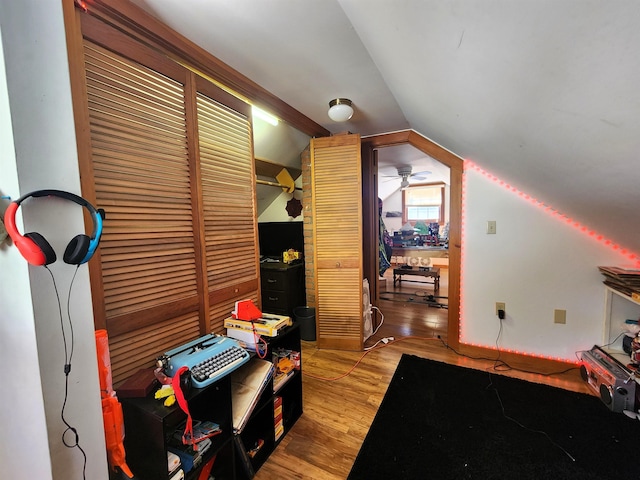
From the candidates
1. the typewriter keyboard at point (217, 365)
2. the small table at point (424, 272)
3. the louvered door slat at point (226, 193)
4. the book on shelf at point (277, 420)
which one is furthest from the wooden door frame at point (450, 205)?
the typewriter keyboard at point (217, 365)

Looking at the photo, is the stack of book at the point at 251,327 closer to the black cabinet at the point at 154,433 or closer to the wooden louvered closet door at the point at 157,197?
the wooden louvered closet door at the point at 157,197

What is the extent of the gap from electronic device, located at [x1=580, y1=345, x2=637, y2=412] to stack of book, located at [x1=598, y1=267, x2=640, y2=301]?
20.1 inches

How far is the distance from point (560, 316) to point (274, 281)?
2.70 metres

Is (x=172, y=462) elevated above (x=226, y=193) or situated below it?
below

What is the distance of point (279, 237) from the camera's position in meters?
3.42

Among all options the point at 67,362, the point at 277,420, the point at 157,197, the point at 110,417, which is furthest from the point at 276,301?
the point at 67,362

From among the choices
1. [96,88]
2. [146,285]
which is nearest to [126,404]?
[146,285]

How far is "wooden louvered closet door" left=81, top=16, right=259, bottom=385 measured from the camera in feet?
3.44

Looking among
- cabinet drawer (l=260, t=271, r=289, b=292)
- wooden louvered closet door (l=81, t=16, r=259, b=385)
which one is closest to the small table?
cabinet drawer (l=260, t=271, r=289, b=292)

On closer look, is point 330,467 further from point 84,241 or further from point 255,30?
point 255,30

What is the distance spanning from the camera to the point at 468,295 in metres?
2.44

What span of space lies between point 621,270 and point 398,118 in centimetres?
Answer: 199

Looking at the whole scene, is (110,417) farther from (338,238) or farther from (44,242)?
(338,238)

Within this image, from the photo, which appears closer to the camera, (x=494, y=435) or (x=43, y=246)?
(x=43, y=246)
